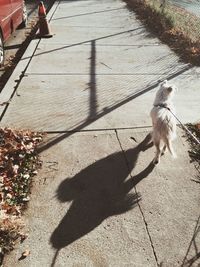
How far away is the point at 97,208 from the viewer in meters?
4.12

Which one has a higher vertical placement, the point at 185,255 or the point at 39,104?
the point at 39,104

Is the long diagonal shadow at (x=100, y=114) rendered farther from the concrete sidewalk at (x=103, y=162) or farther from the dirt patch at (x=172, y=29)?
the dirt patch at (x=172, y=29)

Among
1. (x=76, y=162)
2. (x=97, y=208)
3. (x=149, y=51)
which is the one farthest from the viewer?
(x=149, y=51)

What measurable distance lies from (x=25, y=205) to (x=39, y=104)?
8.64 feet

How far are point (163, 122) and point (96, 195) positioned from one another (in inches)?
51.4

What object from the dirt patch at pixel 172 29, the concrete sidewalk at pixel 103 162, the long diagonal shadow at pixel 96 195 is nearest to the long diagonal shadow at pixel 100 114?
the concrete sidewalk at pixel 103 162

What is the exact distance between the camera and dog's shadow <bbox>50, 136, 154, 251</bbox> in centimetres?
384

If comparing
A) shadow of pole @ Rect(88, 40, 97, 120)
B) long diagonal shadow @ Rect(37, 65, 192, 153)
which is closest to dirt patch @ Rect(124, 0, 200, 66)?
long diagonal shadow @ Rect(37, 65, 192, 153)

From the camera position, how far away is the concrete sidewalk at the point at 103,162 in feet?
12.0

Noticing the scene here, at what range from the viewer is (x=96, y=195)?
4.32m

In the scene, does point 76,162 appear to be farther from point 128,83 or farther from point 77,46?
point 77,46

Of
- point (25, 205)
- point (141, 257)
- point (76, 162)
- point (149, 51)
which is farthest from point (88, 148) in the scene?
point (149, 51)

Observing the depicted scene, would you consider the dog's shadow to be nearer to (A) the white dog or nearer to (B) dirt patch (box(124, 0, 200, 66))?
(A) the white dog

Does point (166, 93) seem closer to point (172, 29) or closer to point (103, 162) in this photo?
point (103, 162)
